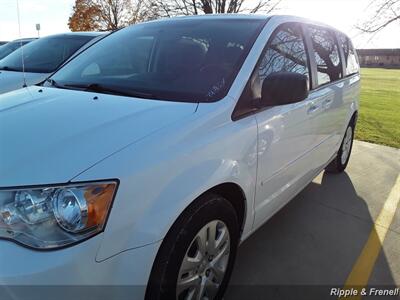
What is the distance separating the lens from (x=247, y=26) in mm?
2811

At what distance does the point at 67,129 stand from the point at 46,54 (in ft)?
16.3

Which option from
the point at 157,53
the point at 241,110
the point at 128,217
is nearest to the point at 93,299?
the point at 128,217

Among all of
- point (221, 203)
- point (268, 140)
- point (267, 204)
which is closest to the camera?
point (221, 203)

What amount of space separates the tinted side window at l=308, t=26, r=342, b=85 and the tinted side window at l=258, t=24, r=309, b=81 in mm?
310

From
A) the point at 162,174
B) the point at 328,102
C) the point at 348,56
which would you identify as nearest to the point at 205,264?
the point at 162,174

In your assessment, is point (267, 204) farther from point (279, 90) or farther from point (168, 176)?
point (168, 176)

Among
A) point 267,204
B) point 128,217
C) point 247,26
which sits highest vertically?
point 247,26

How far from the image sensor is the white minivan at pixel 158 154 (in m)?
1.55

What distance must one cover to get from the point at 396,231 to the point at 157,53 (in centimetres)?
274

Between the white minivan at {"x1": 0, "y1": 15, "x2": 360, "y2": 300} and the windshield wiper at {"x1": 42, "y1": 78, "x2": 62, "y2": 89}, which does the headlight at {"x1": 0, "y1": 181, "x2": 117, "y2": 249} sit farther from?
the windshield wiper at {"x1": 42, "y1": 78, "x2": 62, "y2": 89}

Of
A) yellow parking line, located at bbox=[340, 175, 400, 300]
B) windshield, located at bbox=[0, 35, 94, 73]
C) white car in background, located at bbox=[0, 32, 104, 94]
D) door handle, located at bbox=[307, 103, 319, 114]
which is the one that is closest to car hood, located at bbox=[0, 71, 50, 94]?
white car in background, located at bbox=[0, 32, 104, 94]

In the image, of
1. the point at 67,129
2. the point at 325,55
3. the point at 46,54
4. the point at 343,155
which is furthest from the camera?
the point at 46,54

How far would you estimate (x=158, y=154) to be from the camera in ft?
5.79

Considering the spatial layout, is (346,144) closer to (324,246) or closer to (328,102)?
(328,102)
